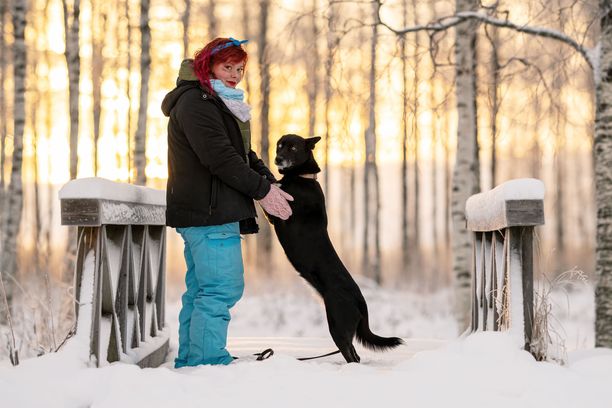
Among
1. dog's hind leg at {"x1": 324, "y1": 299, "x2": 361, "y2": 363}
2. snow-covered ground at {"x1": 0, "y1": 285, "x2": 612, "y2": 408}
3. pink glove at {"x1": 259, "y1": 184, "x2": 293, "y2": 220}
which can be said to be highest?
pink glove at {"x1": 259, "y1": 184, "x2": 293, "y2": 220}

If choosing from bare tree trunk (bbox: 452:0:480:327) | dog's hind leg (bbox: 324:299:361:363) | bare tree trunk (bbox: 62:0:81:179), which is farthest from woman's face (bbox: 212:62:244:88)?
bare tree trunk (bbox: 62:0:81:179)

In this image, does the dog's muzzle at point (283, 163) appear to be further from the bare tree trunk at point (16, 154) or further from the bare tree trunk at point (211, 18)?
the bare tree trunk at point (211, 18)

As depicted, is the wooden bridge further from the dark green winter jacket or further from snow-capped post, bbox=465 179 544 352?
the dark green winter jacket

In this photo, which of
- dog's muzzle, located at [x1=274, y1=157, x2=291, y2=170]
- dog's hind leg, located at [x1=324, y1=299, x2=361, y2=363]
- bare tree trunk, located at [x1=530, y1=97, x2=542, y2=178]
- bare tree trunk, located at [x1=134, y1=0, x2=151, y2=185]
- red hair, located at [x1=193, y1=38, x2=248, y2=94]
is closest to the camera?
red hair, located at [x1=193, y1=38, x2=248, y2=94]

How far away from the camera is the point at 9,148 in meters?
17.3

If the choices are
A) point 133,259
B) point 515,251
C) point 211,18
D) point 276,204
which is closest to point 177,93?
point 276,204

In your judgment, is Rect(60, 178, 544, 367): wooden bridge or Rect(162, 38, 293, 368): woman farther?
Rect(162, 38, 293, 368): woman

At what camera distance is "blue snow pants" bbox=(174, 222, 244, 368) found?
3695 mm

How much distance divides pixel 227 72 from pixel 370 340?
166cm

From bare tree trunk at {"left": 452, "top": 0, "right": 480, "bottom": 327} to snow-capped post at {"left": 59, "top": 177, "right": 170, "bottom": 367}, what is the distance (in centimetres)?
461

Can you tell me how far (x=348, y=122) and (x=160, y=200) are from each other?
3.02 meters

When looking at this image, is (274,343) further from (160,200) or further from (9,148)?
(9,148)

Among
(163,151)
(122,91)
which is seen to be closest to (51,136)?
(122,91)

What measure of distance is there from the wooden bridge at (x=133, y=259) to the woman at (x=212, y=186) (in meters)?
0.33
